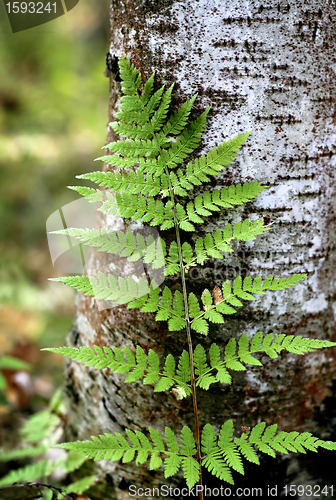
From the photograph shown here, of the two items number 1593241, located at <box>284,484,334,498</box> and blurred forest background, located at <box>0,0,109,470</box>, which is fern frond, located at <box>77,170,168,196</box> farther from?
blurred forest background, located at <box>0,0,109,470</box>

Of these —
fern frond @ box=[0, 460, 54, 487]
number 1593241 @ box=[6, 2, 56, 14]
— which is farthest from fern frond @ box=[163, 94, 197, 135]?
fern frond @ box=[0, 460, 54, 487]

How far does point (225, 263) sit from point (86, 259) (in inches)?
20.5

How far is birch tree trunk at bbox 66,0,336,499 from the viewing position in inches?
29.9

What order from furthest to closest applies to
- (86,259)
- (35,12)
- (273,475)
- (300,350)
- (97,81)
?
(97,81), (35,12), (86,259), (273,475), (300,350)

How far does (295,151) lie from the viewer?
0.81m

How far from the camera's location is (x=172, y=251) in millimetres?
804

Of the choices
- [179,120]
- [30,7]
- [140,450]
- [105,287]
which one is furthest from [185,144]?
[30,7]

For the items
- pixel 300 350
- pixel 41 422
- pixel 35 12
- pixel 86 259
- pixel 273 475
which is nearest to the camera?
pixel 300 350

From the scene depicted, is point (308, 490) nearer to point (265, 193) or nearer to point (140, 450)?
point (140, 450)

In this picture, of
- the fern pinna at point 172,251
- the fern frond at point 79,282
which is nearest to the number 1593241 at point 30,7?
the fern pinna at point 172,251

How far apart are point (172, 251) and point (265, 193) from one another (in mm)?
278

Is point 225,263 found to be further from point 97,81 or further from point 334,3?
point 97,81

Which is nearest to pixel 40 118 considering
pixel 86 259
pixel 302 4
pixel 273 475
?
pixel 86 259

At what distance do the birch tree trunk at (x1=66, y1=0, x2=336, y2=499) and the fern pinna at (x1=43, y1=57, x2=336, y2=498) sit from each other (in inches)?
2.5
